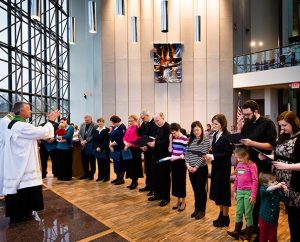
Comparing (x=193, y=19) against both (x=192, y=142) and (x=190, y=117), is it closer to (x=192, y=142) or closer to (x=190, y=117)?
(x=190, y=117)

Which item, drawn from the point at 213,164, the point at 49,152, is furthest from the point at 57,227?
the point at 49,152

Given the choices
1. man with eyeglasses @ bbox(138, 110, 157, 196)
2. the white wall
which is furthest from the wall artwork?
man with eyeglasses @ bbox(138, 110, 157, 196)

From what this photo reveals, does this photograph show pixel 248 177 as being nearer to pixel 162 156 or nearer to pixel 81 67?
pixel 162 156

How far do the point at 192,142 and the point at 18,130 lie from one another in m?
2.42

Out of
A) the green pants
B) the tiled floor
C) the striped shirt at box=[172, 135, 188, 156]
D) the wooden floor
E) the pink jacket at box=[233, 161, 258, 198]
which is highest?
the striped shirt at box=[172, 135, 188, 156]

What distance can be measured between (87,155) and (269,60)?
824 cm

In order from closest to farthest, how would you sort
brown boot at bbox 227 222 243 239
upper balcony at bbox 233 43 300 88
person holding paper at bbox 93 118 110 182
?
1. brown boot at bbox 227 222 243 239
2. person holding paper at bbox 93 118 110 182
3. upper balcony at bbox 233 43 300 88

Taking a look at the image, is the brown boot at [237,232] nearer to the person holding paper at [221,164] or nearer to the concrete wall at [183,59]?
the person holding paper at [221,164]

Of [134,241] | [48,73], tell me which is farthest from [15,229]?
[48,73]

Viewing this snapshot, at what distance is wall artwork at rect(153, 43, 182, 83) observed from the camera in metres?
11.8

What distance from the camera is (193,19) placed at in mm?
11859

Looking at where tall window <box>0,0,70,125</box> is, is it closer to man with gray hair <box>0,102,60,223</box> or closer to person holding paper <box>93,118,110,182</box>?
person holding paper <box>93,118,110,182</box>

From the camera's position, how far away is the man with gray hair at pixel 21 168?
3.89 m

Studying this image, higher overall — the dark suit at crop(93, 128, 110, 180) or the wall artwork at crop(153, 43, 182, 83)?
the wall artwork at crop(153, 43, 182, 83)
